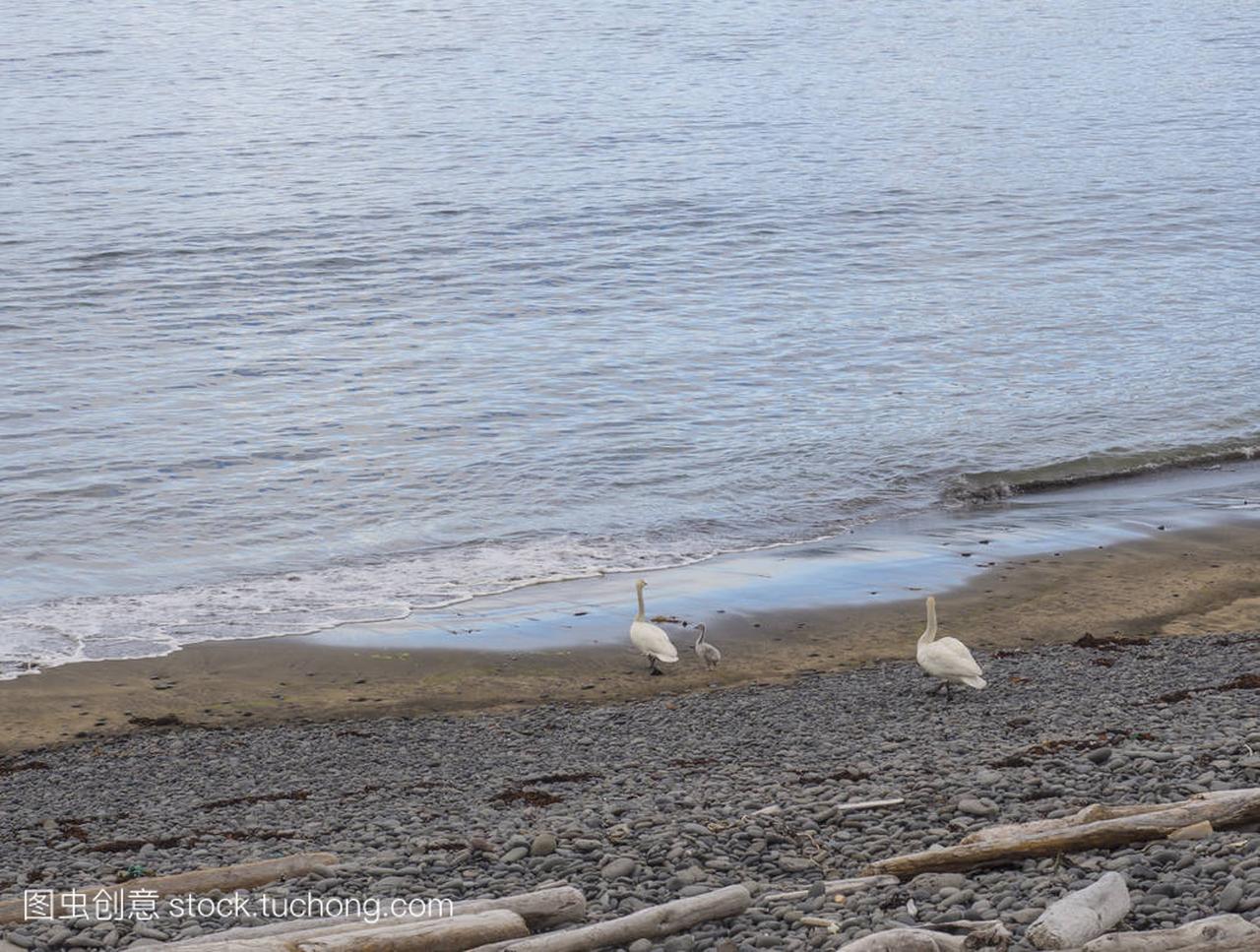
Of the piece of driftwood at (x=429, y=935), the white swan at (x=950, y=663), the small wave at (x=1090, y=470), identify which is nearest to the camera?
the piece of driftwood at (x=429, y=935)

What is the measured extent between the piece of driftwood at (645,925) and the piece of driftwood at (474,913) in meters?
0.16

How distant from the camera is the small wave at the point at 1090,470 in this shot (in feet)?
70.4

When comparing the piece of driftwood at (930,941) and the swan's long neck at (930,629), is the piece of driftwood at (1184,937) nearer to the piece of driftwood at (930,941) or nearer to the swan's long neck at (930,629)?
the piece of driftwood at (930,941)

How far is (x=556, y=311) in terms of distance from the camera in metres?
31.4

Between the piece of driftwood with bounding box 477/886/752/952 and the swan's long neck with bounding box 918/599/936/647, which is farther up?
the piece of driftwood with bounding box 477/886/752/952

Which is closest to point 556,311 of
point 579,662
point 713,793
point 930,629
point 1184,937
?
point 579,662

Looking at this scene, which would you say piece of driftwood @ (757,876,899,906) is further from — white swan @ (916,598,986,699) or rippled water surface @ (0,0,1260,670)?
rippled water surface @ (0,0,1260,670)

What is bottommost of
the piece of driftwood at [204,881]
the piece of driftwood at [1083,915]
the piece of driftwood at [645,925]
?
the piece of driftwood at [204,881]

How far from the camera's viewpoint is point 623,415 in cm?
2488

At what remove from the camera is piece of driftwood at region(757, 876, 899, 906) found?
7438 millimetres

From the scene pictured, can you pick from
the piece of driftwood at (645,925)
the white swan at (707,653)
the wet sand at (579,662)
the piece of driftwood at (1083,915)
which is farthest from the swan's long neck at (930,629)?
the piece of driftwood at (1083,915)

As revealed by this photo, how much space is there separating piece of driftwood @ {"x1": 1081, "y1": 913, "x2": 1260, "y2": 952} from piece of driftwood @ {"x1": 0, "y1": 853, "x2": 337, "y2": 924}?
177 inches

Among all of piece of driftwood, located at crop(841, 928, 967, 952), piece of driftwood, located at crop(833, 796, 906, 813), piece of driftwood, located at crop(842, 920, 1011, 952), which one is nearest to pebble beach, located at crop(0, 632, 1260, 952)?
piece of driftwood, located at crop(833, 796, 906, 813)

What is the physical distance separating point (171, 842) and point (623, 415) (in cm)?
1568
